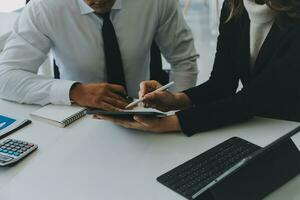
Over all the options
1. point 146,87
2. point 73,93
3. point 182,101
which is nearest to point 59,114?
point 73,93

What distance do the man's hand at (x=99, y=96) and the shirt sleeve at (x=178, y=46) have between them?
1.47 ft

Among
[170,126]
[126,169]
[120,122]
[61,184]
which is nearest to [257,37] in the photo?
[170,126]

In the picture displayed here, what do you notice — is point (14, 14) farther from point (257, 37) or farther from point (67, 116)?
point (257, 37)

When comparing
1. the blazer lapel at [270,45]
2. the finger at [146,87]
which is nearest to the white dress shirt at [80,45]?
the finger at [146,87]

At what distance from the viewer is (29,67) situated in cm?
151

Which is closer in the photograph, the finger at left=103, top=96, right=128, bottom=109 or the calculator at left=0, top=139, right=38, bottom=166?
the calculator at left=0, top=139, right=38, bottom=166

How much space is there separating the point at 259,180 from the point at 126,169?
327 millimetres

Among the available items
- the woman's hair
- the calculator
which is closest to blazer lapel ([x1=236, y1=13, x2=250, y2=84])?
the woman's hair

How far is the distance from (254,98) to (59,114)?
2.02 feet

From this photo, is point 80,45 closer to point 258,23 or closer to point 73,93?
point 73,93

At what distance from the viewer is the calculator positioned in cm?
106

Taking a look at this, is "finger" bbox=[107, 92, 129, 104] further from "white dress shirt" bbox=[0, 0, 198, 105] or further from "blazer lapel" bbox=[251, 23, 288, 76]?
"blazer lapel" bbox=[251, 23, 288, 76]

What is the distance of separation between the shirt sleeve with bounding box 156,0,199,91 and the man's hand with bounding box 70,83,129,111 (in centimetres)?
45

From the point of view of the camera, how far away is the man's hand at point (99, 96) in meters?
1.33
